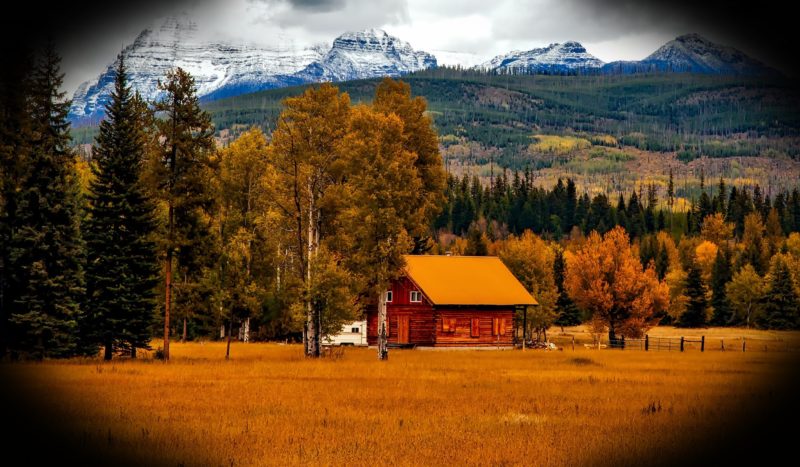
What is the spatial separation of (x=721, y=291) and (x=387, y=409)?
11488cm

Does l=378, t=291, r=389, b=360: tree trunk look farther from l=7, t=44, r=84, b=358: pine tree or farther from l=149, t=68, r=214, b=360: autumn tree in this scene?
l=7, t=44, r=84, b=358: pine tree

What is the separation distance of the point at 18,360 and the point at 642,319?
4422 cm

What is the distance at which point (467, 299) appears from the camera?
58375mm

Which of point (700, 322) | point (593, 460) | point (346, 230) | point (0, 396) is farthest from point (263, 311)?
point (700, 322)

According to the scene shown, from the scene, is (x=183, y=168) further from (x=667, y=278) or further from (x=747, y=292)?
(x=667, y=278)

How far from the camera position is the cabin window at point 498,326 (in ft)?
197

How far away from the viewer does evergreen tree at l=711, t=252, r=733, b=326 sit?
408ft

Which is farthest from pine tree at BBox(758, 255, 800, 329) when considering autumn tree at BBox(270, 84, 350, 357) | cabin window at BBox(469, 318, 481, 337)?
autumn tree at BBox(270, 84, 350, 357)

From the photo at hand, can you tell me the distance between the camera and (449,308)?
58.0 metres

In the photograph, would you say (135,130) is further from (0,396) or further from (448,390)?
(0,396)

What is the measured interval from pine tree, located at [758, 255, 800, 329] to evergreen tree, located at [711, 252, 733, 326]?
1670cm

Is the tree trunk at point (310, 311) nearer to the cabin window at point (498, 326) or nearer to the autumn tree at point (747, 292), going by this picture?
the cabin window at point (498, 326)

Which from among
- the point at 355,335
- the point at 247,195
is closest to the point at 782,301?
A: the point at 355,335

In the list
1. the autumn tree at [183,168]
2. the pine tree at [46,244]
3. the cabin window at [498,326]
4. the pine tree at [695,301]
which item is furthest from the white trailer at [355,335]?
the pine tree at [695,301]
